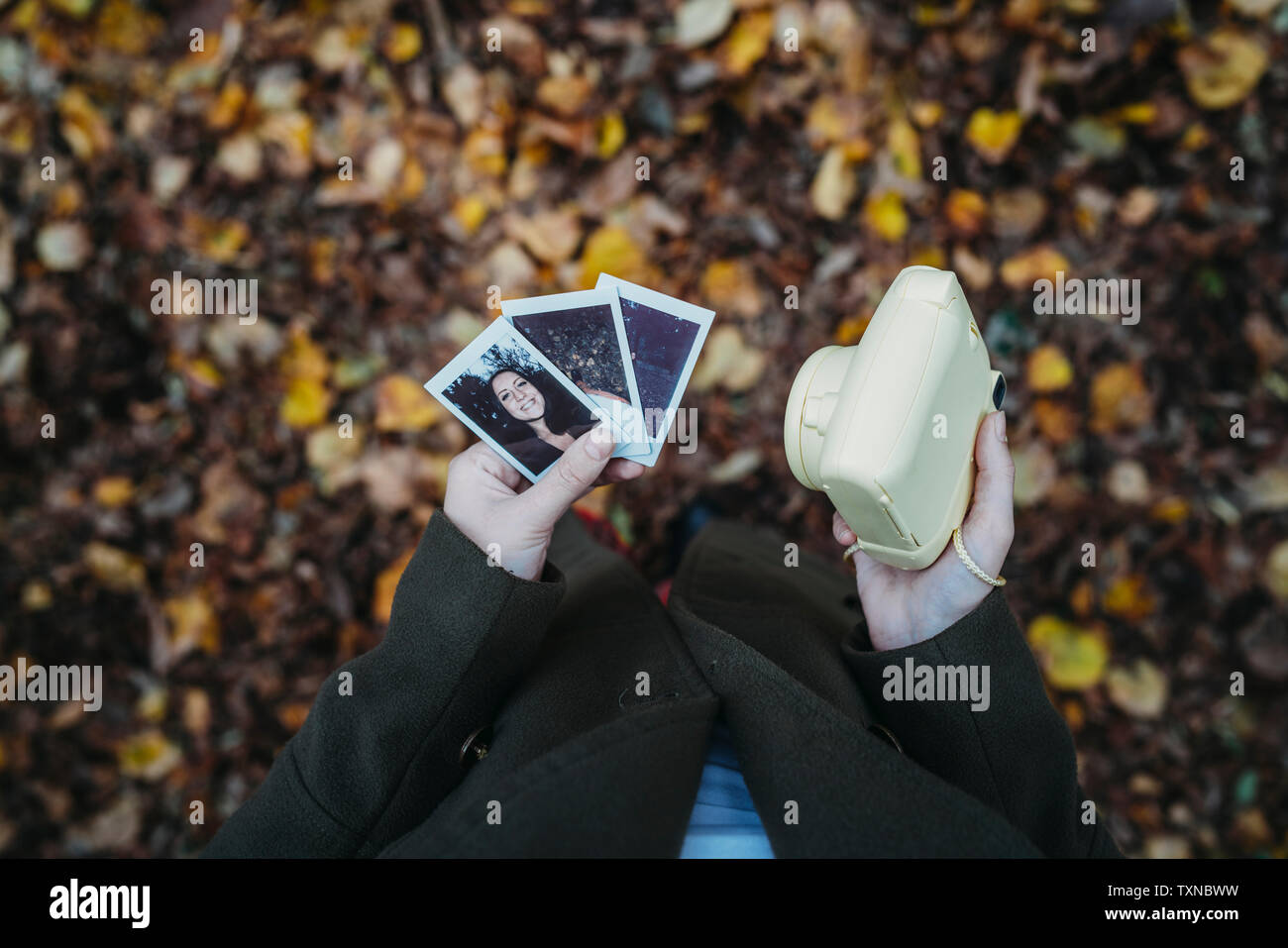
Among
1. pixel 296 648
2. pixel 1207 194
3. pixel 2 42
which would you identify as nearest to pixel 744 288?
pixel 1207 194

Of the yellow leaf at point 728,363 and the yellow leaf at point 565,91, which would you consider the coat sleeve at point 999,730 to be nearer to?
the yellow leaf at point 728,363

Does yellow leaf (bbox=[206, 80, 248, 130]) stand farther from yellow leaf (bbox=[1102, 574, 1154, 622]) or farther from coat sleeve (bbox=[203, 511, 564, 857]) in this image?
yellow leaf (bbox=[1102, 574, 1154, 622])

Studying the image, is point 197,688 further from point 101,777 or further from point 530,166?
point 530,166

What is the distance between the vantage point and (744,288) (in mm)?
1656

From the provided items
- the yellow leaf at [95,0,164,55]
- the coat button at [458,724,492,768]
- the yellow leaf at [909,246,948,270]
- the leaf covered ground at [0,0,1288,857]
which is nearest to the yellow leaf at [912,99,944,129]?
the leaf covered ground at [0,0,1288,857]

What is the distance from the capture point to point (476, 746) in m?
0.94

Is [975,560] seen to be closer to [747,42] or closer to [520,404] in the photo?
[520,404]

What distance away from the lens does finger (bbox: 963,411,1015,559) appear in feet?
3.05

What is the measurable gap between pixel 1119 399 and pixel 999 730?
964mm

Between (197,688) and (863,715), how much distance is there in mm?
1306

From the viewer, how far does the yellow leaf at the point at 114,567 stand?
1.58 meters
